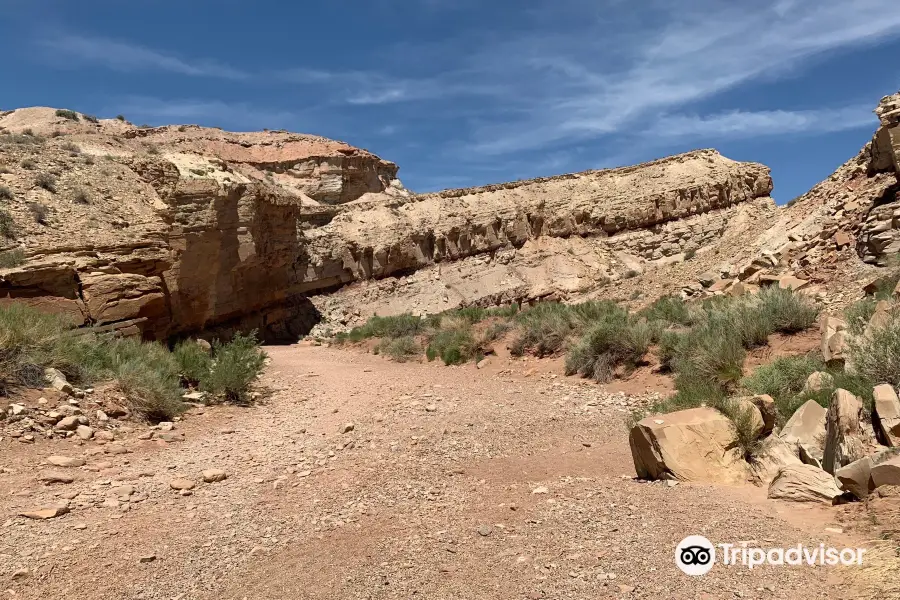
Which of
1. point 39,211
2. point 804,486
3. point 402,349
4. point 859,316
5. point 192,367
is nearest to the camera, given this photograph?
point 804,486

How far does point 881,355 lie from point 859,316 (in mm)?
2747

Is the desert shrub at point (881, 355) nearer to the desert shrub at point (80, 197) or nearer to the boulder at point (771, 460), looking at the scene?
the boulder at point (771, 460)

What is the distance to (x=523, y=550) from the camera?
389 centimetres

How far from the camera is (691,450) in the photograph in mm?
5000

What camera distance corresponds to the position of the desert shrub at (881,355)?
5246 millimetres

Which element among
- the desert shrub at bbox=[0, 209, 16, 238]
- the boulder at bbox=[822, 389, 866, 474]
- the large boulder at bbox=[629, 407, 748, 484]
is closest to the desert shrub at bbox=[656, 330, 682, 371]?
the large boulder at bbox=[629, 407, 748, 484]

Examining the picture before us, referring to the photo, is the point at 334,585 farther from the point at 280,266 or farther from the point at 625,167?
the point at 625,167

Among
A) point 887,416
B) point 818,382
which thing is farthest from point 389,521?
point 818,382

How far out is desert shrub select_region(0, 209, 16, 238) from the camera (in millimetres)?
12670

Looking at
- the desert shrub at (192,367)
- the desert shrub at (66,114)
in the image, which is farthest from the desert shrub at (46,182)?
the desert shrub at (66,114)

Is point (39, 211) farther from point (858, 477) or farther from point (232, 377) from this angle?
point (858, 477)

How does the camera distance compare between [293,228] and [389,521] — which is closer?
[389,521]

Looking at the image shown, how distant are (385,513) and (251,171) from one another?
33.9 metres

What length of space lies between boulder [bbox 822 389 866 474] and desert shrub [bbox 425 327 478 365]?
34.0 feet
